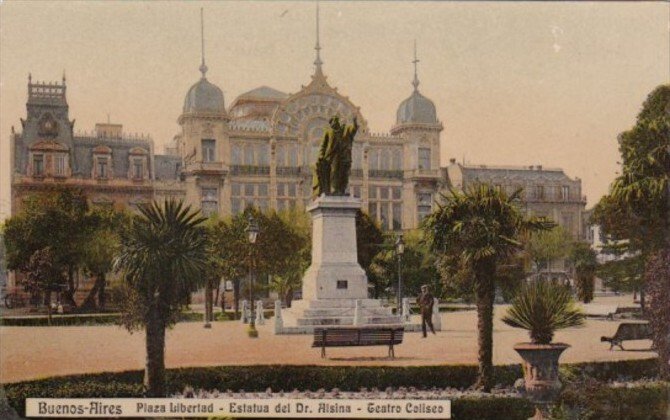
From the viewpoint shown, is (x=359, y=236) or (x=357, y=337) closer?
(x=357, y=337)

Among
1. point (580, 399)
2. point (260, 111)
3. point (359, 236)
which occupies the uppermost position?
point (260, 111)

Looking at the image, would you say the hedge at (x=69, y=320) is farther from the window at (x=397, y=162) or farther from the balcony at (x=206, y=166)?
the window at (x=397, y=162)

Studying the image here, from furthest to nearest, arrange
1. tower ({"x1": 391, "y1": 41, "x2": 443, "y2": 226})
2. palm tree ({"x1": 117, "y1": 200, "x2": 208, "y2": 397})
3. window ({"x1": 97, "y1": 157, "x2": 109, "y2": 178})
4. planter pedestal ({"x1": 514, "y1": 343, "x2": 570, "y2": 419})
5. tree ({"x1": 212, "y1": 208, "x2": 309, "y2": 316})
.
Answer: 1. window ({"x1": 97, "y1": 157, "x2": 109, "y2": 178})
2. tree ({"x1": 212, "y1": 208, "x2": 309, "y2": 316})
3. tower ({"x1": 391, "y1": 41, "x2": 443, "y2": 226})
4. palm tree ({"x1": 117, "y1": 200, "x2": 208, "y2": 397})
5. planter pedestal ({"x1": 514, "y1": 343, "x2": 570, "y2": 419})

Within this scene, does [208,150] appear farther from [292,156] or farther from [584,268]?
[584,268]

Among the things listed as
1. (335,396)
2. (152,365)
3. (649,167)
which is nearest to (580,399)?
(335,396)

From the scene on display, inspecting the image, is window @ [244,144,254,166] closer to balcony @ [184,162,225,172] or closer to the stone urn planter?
balcony @ [184,162,225,172]

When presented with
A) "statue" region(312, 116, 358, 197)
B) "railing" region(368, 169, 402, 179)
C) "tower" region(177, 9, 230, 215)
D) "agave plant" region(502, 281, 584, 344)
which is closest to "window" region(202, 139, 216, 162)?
"tower" region(177, 9, 230, 215)

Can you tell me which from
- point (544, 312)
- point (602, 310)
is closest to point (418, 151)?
point (602, 310)

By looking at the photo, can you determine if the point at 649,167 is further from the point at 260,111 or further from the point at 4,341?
the point at 4,341
